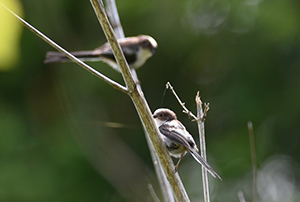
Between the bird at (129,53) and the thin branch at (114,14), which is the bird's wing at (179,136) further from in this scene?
the bird at (129,53)

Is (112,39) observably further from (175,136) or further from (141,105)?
(175,136)

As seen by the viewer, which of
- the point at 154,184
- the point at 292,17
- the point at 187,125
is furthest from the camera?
the point at 292,17

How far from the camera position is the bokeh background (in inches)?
226

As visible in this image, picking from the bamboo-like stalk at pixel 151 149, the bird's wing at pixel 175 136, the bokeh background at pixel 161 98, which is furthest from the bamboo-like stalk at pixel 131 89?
the bokeh background at pixel 161 98

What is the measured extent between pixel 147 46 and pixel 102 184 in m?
2.43

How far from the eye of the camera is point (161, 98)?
6277 millimetres

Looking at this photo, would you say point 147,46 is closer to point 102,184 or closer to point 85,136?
point 85,136

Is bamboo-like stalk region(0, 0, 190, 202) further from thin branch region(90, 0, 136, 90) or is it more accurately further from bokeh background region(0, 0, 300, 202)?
bokeh background region(0, 0, 300, 202)

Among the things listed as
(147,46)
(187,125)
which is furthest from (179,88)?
(147,46)

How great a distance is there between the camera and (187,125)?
19.1 ft

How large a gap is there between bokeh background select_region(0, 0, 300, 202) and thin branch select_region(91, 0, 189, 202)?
11.7 ft

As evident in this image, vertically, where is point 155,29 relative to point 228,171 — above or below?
above

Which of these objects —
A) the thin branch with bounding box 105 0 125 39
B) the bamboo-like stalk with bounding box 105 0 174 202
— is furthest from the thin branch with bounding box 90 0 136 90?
the thin branch with bounding box 105 0 125 39

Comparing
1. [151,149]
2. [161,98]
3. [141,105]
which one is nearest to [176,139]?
[151,149]
